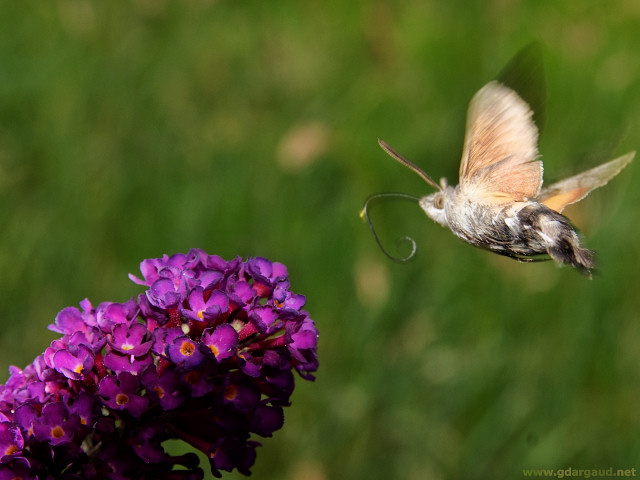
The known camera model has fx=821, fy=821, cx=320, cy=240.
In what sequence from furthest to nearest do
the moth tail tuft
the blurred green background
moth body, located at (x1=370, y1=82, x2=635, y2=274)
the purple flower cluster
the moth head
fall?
1. the blurred green background
2. the moth head
3. moth body, located at (x1=370, y1=82, x2=635, y2=274)
4. the moth tail tuft
5. the purple flower cluster

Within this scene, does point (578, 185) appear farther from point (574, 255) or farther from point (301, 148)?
point (301, 148)

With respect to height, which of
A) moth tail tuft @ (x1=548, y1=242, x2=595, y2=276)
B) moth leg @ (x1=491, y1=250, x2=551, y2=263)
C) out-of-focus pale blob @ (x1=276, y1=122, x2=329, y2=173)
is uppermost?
out-of-focus pale blob @ (x1=276, y1=122, x2=329, y2=173)

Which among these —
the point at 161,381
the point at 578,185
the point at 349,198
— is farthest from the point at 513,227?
the point at 349,198

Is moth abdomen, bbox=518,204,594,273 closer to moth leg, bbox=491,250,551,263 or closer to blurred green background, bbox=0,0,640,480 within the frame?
moth leg, bbox=491,250,551,263

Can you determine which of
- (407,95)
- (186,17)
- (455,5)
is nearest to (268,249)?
(407,95)

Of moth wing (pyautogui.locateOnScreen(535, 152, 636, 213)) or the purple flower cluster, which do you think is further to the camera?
moth wing (pyautogui.locateOnScreen(535, 152, 636, 213))

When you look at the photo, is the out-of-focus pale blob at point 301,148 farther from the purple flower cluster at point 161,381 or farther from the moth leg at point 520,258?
the purple flower cluster at point 161,381

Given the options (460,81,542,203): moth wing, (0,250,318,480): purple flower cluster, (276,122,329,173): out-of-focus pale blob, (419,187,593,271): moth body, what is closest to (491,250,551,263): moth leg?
(419,187,593,271): moth body
